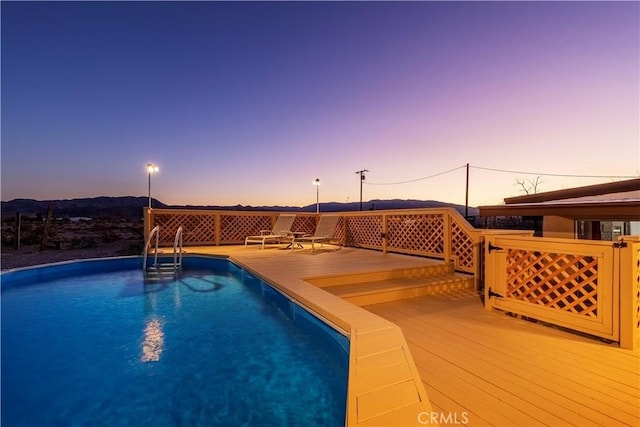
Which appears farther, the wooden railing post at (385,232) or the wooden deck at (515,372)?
the wooden railing post at (385,232)

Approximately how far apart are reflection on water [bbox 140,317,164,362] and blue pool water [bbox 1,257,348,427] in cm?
1

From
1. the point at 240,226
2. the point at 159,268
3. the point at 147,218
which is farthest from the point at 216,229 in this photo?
the point at 159,268

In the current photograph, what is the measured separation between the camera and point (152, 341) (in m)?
2.86

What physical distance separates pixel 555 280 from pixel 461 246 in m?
2.25

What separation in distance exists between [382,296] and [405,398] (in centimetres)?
218

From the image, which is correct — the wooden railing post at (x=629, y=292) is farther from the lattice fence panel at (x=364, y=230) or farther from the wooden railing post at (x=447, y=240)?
the lattice fence panel at (x=364, y=230)

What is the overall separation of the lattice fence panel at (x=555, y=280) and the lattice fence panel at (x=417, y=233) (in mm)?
2464

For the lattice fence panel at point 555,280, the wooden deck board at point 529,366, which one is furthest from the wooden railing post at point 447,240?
the wooden deck board at point 529,366

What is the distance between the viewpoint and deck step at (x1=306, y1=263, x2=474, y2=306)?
11.8ft

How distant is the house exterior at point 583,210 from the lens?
13.9 ft

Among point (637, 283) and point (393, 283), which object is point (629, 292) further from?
point (393, 283)

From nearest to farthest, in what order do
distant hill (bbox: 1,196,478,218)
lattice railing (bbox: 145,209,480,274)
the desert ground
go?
lattice railing (bbox: 145,209,480,274) → the desert ground → distant hill (bbox: 1,196,478,218)

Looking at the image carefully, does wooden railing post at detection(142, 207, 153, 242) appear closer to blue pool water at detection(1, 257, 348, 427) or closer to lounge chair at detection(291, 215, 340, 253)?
blue pool water at detection(1, 257, 348, 427)

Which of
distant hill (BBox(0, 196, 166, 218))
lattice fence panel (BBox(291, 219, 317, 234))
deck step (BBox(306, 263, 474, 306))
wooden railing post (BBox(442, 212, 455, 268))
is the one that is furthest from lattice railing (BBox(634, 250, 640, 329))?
distant hill (BBox(0, 196, 166, 218))
